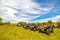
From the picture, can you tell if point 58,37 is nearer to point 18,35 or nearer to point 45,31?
point 45,31

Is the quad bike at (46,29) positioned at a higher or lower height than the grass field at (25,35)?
higher

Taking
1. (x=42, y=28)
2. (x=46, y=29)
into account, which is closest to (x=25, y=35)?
(x=42, y=28)

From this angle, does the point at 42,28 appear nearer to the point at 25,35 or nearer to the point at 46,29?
the point at 46,29

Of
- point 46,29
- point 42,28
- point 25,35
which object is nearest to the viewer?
point 25,35

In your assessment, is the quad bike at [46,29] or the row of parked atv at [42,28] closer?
the quad bike at [46,29]

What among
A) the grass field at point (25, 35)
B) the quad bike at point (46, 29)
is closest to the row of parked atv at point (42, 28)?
the quad bike at point (46, 29)

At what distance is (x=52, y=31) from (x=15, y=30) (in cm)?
718

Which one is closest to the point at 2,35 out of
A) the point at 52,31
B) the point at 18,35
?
the point at 18,35

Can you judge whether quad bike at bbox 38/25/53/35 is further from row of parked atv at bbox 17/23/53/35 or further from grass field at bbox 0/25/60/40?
grass field at bbox 0/25/60/40

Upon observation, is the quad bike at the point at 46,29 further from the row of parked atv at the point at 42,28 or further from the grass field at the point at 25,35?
the grass field at the point at 25,35

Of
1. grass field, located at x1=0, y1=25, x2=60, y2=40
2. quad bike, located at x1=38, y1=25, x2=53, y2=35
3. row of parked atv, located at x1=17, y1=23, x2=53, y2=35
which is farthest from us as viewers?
row of parked atv, located at x1=17, y1=23, x2=53, y2=35

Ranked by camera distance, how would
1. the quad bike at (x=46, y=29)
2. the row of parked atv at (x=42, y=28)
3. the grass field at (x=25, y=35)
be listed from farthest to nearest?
the row of parked atv at (x=42, y=28) → the quad bike at (x=46, y=29) → the grass field at (x=25, y=35)

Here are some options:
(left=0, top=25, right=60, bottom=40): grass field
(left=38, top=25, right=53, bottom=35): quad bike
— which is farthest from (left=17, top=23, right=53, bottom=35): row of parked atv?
(left=0, top=25, right=60, bottom=40): grass field

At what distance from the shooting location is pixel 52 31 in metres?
26.9
